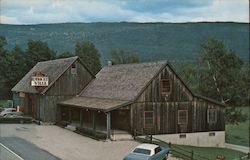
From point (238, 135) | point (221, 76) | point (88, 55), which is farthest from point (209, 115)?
point (88, 55)

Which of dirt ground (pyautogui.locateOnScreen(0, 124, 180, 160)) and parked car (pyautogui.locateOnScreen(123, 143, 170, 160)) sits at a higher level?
parked car (pyautogui.locateOnScreen(123, 143, 170, 160))

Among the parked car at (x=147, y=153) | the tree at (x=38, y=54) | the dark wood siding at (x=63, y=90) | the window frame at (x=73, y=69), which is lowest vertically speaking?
the parked car at (x=147, y=153)

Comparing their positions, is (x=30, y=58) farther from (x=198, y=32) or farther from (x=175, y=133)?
(x=198, y=32)

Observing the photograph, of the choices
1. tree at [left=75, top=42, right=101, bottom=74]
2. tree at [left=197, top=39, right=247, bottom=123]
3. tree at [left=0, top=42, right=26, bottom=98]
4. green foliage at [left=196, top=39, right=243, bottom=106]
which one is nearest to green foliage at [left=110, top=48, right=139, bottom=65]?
tree at [left=75, top=42, right=101, bottom=74]

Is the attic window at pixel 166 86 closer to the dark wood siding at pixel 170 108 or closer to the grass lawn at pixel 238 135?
the dark wood siding at pixel 170 108

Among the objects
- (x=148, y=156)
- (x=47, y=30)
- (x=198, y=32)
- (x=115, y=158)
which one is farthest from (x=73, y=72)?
(x=198, y=32)

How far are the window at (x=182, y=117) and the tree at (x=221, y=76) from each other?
20.8 meters

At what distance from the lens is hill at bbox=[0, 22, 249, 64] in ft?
151

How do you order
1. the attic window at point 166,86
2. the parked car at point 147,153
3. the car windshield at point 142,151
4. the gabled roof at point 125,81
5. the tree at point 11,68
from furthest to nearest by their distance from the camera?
1. the tree at point 11,68
2. the attic window at point 166,86
3. the gabled roof at point 125,81
4. the car windshield at point 142,151
5. the parked car at point 147,153

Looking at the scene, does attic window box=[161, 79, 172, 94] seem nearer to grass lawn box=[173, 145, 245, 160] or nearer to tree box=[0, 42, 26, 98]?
grass lawn box=[173, 145, 245, 160]

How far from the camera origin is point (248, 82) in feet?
228

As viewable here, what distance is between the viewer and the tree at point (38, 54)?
50.0 m

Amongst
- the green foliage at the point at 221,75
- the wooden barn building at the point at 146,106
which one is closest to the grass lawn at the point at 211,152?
the wooden barn building at the point at 146,106

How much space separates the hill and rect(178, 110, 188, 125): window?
16.9 m
